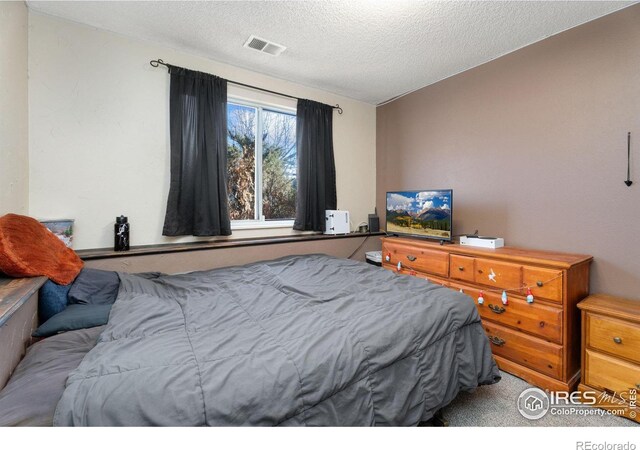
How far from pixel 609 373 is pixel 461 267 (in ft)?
3.39

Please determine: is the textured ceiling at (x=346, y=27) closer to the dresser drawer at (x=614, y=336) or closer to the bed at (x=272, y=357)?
the bed at (x=272, y=357)

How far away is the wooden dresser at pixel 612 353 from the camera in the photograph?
1627 mm

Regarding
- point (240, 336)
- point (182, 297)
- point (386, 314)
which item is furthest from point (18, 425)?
point (386, 314)

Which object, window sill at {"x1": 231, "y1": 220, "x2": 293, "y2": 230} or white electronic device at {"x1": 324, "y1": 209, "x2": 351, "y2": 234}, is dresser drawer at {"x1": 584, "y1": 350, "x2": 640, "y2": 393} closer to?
white electronic device at {"x1": 324, "y1": 209, "x2": 351, "y2": 234}

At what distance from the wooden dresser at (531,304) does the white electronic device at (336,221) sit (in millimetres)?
1248

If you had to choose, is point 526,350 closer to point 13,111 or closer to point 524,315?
point 524,315

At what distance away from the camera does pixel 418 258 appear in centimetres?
276

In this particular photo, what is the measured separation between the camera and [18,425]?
30.6 inches

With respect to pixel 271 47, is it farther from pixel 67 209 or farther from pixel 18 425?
pixel 18 425

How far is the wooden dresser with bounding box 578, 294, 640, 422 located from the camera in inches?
64.1

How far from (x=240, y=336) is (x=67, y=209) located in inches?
76.5

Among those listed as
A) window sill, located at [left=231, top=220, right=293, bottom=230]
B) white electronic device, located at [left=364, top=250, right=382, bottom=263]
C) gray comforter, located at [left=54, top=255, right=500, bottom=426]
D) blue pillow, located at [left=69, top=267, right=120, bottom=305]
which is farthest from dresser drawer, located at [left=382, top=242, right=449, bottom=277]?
blue pillow, located at [left=69, top=267, right=120, bottom=305]

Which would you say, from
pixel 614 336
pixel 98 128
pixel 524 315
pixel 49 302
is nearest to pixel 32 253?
pixel 49 302

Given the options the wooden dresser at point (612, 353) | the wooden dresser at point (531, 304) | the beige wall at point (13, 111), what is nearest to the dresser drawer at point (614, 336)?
the wooden dresser at point (612, 353)
